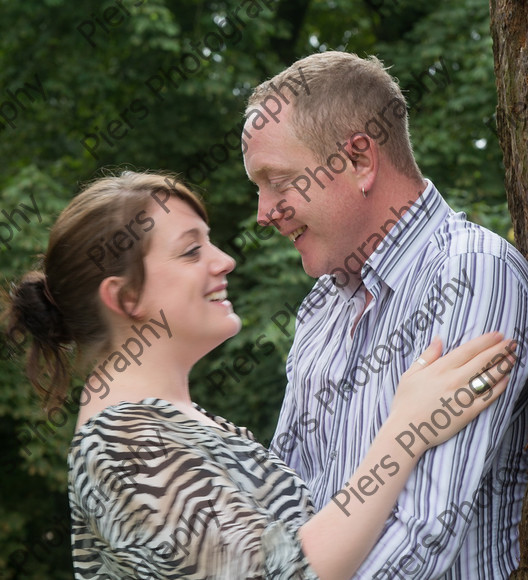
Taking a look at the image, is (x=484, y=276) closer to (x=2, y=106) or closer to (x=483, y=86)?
(x=483, y=86)

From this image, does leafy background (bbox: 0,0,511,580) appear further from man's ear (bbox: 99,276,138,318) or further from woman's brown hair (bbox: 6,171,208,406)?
man's ear (bbox: 99,276,138,318)

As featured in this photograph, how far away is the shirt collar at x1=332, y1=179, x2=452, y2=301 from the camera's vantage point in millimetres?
2170

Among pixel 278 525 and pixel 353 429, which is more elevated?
pixel 353 429

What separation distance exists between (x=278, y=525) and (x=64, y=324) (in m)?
0.83

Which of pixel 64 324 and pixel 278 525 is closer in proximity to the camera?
pixel 278 525

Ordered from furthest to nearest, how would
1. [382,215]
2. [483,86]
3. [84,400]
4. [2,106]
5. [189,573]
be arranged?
[2,106] → [483,86] → [382,215] → [84,400] → [189,573]

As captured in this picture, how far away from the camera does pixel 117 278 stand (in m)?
2.13

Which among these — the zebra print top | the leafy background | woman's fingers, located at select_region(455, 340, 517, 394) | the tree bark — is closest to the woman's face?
the zebra print top

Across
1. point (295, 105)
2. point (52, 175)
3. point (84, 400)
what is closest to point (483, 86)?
point (52, 175)

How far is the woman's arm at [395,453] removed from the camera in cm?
178

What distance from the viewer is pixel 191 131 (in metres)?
9.28

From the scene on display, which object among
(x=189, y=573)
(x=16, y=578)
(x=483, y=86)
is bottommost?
(x=16, y=578)

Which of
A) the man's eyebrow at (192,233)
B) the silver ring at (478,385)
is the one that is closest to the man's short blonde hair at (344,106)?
the man's eyebrow at (192,233)

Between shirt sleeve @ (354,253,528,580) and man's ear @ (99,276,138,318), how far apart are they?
2.24 ft
